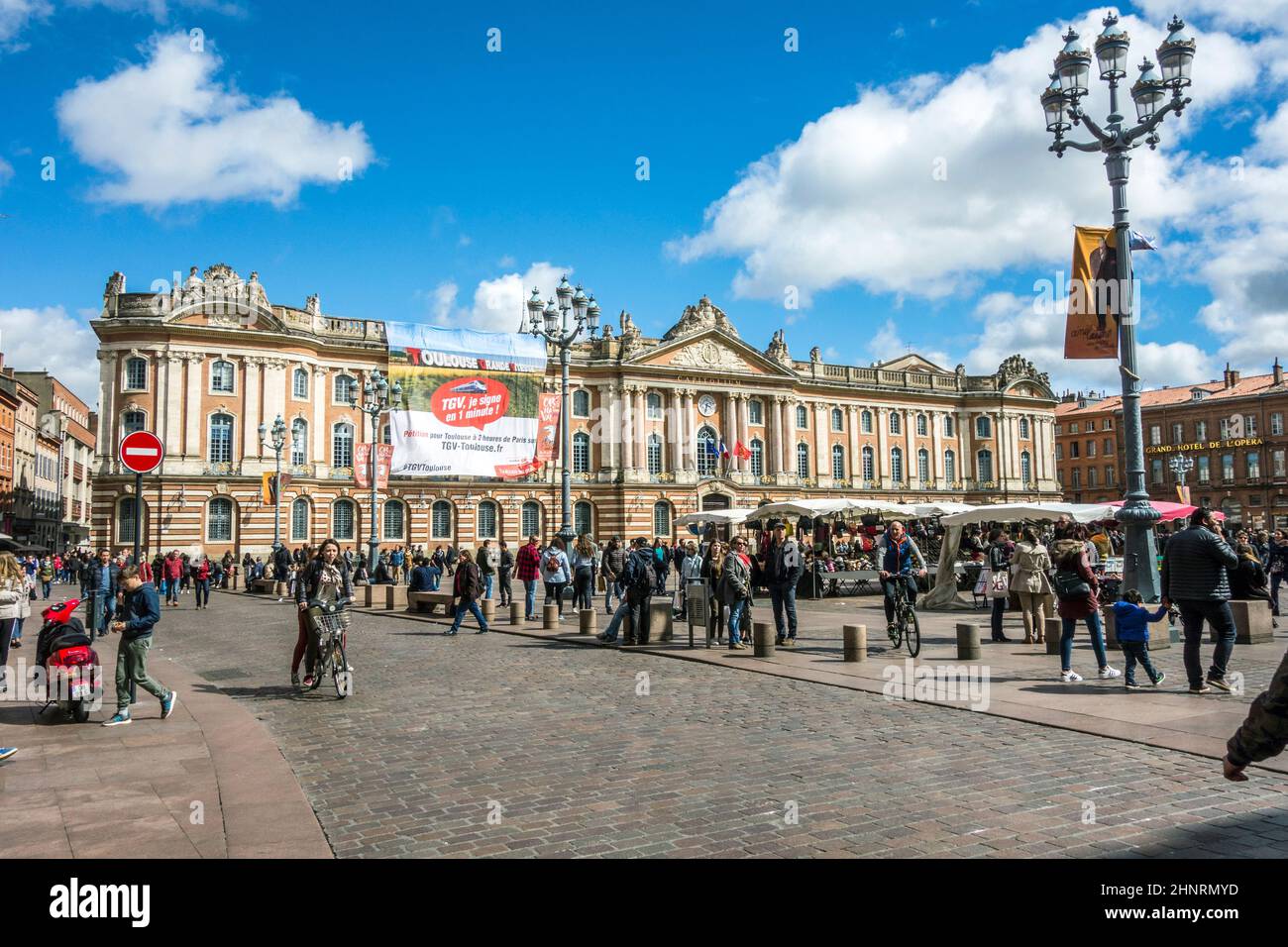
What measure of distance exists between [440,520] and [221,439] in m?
12.5

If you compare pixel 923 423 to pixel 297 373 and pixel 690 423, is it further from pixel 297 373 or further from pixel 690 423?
pixel 297 373

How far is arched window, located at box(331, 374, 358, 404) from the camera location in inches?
2061

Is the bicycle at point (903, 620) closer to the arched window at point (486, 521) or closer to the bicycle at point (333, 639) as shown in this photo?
the bicycle at point (333, 639)

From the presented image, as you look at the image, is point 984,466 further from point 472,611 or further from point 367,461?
point 472,611

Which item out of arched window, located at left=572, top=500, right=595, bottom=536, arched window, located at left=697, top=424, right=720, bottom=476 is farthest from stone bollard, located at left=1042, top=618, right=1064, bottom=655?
arched window, located at left=697, top=424, right=720, bottom=476

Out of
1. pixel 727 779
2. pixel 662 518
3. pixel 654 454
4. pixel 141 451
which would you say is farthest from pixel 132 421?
pixel 727 779

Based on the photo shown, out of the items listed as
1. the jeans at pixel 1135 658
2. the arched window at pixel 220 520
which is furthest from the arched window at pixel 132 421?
the jeans at pixel 1135 658

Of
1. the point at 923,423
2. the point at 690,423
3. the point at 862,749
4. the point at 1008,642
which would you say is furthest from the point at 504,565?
the point at 923,423

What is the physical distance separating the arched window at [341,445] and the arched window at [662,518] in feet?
61.9

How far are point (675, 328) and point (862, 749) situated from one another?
55.4 m

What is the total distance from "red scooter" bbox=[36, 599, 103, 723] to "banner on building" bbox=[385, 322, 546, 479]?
3464 cm

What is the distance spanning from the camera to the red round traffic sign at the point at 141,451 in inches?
455

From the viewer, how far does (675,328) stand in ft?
202

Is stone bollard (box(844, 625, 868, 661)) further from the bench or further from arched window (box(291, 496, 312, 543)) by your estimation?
arched window (box(291, 496, 312, 543))
